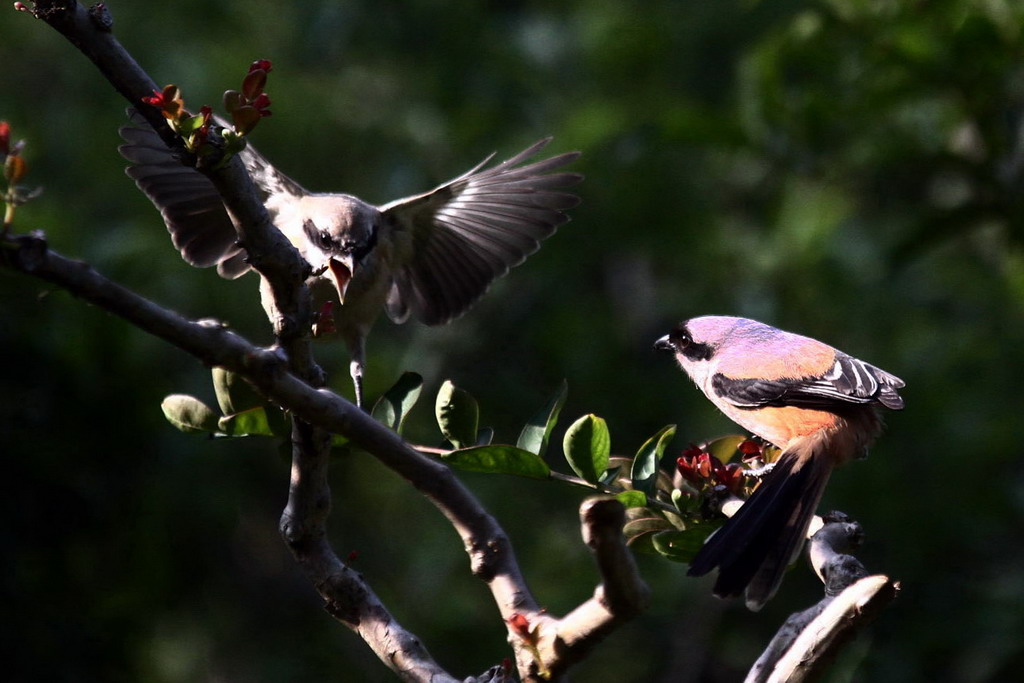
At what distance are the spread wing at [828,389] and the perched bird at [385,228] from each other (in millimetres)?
1203

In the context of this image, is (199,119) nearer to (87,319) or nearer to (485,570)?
(485,570)

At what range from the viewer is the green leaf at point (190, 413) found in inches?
117

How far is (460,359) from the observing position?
326 inches

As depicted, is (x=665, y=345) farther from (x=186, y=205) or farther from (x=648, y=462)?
(x=186, y=205)

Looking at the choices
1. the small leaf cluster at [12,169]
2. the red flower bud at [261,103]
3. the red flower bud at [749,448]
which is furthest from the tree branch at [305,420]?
the red flower bud at [749,448]

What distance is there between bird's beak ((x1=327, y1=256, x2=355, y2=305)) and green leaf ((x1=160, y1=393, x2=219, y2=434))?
156 cm

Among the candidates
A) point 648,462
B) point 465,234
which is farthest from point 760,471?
point 465,234

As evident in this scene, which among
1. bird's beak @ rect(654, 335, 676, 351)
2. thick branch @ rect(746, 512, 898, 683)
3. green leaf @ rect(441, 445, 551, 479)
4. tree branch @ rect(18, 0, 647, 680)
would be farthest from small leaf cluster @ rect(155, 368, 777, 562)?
bird's beak @ rect(654, 335, 676, 351)

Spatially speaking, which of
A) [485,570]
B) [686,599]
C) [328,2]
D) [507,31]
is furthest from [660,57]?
[485,570]

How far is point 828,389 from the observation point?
3967 mm

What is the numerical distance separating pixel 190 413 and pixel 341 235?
194 cm

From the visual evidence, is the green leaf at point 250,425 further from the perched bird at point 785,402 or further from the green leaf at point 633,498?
the perched bird at point 785,402

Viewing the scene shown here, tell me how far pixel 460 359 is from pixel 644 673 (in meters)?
2.48

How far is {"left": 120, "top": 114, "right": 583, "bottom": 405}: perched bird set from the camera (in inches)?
192
